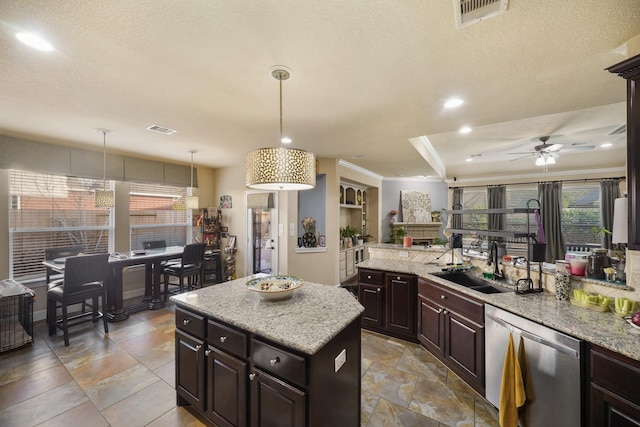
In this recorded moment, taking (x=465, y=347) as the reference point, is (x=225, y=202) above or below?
above

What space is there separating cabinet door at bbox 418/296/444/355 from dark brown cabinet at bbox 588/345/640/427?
115cm

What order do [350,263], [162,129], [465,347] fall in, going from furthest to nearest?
[350,263] → [162,129] → [465,347]

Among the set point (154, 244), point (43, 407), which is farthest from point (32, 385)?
point (154, 244)

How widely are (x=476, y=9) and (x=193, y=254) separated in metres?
4.67

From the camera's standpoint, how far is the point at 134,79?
79.2 inches

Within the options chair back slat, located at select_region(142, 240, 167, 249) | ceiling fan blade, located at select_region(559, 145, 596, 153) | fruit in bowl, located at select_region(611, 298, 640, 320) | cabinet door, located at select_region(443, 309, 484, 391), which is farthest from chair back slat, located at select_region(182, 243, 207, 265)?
ceiling fan blade, located at select_region(559, 145, 596, 153)

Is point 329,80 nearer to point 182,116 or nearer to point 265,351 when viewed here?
point 182,116

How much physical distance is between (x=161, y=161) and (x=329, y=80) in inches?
172

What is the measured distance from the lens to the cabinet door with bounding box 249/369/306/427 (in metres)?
1.31

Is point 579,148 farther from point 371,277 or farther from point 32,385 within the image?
point 32,385

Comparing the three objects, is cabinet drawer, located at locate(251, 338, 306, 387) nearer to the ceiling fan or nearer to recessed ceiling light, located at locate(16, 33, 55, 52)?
recessed ceiling light, located at locate(16, 33, 55, 52)

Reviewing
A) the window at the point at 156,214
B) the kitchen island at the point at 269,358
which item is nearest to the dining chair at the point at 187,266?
the window at the point at 156,214

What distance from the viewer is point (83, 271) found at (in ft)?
10.3

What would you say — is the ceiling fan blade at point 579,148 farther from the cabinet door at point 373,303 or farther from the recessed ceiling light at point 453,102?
the cabinet door at point 373,303
